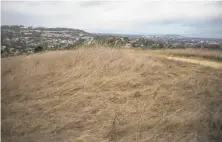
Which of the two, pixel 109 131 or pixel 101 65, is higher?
pixel 101 65

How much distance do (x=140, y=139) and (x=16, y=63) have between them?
4.25m

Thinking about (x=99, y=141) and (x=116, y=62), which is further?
(x=116, y=62)

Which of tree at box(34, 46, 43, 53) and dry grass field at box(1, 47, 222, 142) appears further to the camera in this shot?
tree at box(34, 46, 43, 53)

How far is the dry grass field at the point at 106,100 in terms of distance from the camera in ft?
14.4

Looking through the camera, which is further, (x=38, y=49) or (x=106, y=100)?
(x=38, y=49)

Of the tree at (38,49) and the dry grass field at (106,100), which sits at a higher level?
the tree at (38,49)

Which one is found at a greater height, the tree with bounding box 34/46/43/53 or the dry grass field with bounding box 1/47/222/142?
the tree with bounding box 34/46/43/53

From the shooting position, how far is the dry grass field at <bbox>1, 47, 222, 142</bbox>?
4.40 meters

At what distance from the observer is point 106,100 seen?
215 inches

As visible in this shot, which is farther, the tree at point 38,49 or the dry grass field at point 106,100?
the tree at point 38,49

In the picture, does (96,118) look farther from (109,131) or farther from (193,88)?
(193,88)

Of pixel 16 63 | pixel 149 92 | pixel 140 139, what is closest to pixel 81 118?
pixel 140 139

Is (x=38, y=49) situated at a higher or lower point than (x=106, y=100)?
higher

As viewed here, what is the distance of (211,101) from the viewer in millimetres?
5609
